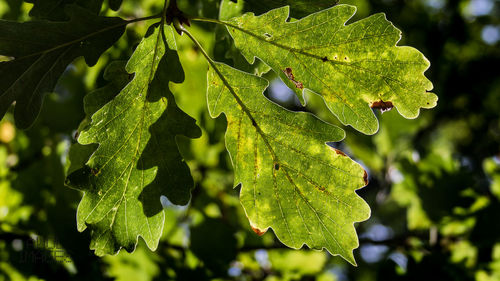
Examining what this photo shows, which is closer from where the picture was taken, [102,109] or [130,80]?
[102,109]

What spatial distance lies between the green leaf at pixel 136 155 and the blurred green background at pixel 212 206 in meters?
0.35

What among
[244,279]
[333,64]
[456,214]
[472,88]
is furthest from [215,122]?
[472,88]

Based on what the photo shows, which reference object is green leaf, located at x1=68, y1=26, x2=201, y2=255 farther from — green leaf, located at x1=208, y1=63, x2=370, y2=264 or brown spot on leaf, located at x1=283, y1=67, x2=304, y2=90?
brown spot on leaf, located at x1=283, y1=67, x2=304, y2=90

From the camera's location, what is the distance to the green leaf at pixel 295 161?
1.18 meters

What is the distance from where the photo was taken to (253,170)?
4.02 ft

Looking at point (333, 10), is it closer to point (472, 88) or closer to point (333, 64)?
point (333, 64)

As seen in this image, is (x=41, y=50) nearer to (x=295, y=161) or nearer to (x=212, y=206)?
(x=295, y=161)

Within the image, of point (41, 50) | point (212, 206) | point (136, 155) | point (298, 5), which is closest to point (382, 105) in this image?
point (298, 5)

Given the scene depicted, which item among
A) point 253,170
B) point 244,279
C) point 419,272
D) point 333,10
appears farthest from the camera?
point 244,279

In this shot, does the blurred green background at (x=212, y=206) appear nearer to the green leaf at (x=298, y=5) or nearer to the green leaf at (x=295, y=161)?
the green leaf at (x=298, y=5)

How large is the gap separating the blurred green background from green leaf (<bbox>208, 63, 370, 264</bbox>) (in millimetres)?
295

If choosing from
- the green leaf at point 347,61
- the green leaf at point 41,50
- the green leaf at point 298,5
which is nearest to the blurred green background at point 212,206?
the green leaf at point 298,5

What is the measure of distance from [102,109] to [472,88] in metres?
4.41

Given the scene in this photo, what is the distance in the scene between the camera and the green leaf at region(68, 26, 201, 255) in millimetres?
1166
